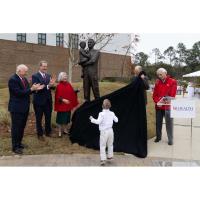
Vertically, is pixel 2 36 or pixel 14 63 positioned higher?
pixel 2 36

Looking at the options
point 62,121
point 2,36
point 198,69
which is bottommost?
point 62,121

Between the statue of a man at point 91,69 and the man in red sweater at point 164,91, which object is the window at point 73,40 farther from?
the man in red sweater at point 164,91

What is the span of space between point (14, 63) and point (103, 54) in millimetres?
4883

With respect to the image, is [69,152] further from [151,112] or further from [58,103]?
[151,112]

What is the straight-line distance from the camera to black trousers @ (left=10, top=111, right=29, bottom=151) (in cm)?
806

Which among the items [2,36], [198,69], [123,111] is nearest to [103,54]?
[2,36]

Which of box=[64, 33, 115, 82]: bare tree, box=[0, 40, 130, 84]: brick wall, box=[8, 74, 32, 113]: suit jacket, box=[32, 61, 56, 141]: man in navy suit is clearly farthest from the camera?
box=[64, 33, 115, 82]: bare tree

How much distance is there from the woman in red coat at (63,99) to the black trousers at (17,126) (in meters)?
1.20

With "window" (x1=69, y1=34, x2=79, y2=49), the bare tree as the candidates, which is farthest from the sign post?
"window" (x1=69, y1=34, x2=79, y2=49)

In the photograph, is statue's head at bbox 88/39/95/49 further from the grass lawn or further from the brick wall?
the brick wall

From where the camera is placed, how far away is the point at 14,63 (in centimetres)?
1336

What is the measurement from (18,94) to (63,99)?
1.43 meters

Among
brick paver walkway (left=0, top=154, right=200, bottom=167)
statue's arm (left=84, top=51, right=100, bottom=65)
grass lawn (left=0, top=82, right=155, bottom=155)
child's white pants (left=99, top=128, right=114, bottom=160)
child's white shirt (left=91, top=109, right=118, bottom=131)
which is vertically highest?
statue's arm (left=84, top=51, right=100, bottom=65)

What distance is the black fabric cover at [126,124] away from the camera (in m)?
8.52
